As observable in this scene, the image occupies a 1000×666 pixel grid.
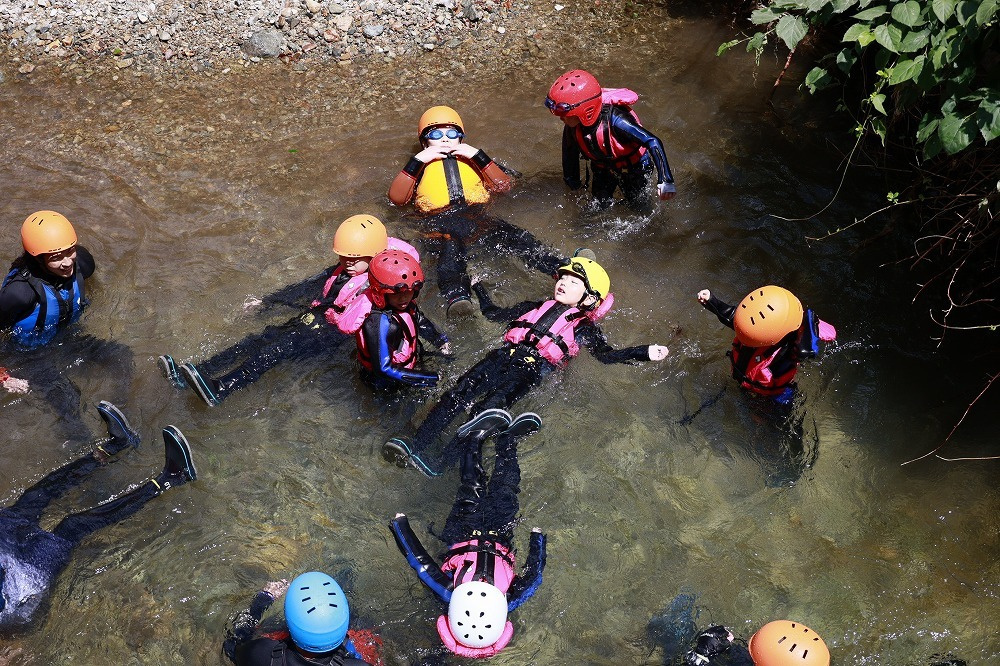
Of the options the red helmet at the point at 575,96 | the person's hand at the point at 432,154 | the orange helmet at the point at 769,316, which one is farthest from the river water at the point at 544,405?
the red helmet at the point at 575,96

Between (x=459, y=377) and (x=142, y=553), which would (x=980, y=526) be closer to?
(x=459, y=377)

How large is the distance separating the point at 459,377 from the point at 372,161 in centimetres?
317

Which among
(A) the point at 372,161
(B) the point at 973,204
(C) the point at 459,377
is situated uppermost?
(B) the point at 973,204

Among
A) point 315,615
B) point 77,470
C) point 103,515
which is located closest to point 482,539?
point 315,615

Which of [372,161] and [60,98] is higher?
[60,98]

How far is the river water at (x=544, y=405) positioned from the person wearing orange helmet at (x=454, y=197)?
0.86ft

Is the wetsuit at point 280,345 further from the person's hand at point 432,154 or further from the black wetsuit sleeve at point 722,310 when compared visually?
the black wetsuit sleeve at point 722,310

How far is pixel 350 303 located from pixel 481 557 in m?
2.33

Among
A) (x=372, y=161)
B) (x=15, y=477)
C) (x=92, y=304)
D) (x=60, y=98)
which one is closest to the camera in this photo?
(x=15, y=477)

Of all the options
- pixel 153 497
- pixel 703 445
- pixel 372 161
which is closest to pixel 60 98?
pixel 372 161

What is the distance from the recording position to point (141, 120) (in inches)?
358

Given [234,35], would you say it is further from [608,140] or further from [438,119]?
[608,140]

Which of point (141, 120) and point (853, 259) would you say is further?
point (141, 120)

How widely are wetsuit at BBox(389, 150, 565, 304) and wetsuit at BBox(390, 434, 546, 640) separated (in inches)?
82.6
